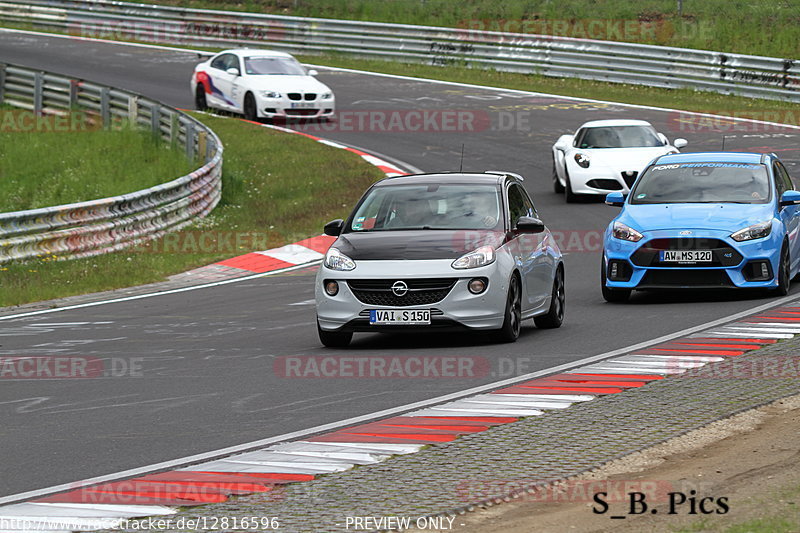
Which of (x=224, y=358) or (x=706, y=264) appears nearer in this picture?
(x=224, y=358)

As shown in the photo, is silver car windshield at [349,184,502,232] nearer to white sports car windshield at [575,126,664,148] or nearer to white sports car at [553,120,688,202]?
white sports car at [553,120,688,202]

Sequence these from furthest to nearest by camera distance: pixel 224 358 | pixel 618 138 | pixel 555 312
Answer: pixel 618 138
pixel 555 312
pixel 224 358

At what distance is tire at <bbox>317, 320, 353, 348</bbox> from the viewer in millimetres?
12094

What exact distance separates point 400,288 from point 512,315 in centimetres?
109

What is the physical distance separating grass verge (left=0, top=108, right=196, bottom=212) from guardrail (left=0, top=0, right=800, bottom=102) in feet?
43.1

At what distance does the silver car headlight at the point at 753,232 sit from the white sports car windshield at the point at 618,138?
A: 31.0 feet

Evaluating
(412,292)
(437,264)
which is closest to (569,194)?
(437,264)

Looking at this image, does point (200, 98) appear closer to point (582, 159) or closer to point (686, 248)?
point (582, 159)

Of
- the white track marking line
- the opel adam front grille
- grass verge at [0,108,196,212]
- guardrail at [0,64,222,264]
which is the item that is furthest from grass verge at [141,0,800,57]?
the opel adam front grille

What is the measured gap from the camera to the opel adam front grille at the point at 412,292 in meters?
11.7

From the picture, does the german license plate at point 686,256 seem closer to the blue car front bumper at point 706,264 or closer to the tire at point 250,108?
the blue car front bumper at point 706,264

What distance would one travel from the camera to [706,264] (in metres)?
14.2

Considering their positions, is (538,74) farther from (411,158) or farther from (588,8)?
(411,158)

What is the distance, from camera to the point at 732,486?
21.7 ft
